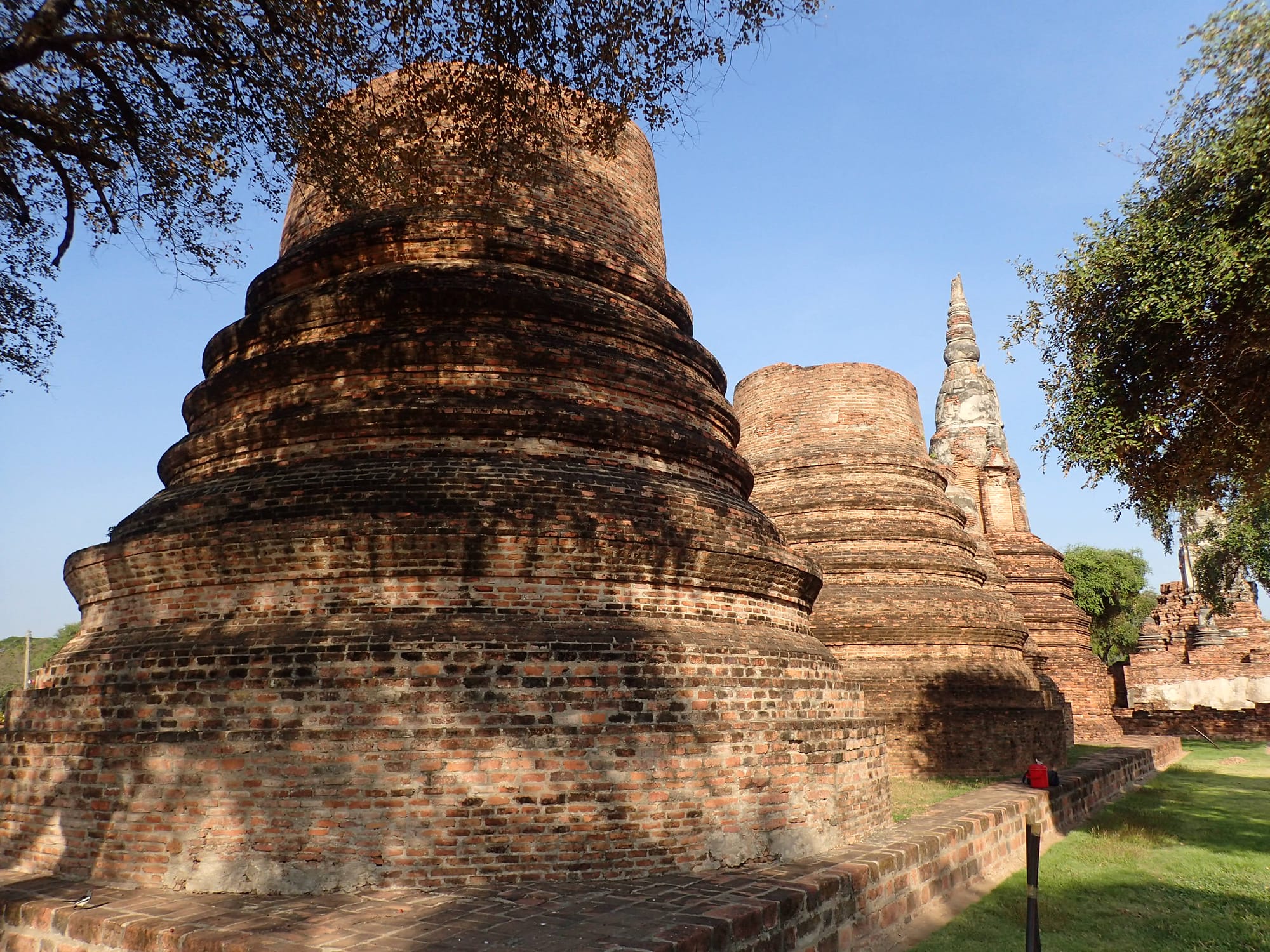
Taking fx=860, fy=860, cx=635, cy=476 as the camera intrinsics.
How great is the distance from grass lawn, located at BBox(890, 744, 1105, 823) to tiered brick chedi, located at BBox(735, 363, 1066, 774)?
0.23 meters

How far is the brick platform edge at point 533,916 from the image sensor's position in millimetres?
4191

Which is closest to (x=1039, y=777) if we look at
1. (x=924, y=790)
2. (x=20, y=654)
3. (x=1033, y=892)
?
(x=924, y=790)

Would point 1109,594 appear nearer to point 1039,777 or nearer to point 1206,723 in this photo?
point 1206,723

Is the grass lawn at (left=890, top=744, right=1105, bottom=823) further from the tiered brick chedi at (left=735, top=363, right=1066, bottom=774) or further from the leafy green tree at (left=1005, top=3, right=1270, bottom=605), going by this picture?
the leafy green tree at (left=1005, top=3, right=1270, bottom=605)

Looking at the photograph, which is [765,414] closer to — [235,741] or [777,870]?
[777,870]

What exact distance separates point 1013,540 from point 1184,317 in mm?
15116

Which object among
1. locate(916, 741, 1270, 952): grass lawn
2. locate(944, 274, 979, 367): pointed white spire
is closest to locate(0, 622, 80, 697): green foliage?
locate(944, 274, 979, 367): pointed white spire

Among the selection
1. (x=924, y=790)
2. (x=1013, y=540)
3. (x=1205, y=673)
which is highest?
(x=1013, y=540)

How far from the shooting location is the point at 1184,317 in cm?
748

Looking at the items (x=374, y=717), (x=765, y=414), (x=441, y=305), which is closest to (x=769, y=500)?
(x=765, y=414)

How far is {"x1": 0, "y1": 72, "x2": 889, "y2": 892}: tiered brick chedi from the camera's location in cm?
530

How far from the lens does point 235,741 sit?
5.35m

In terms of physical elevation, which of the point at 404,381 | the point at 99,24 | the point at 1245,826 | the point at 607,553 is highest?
the point at 99,24

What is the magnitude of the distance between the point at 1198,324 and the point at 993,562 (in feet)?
40.0
